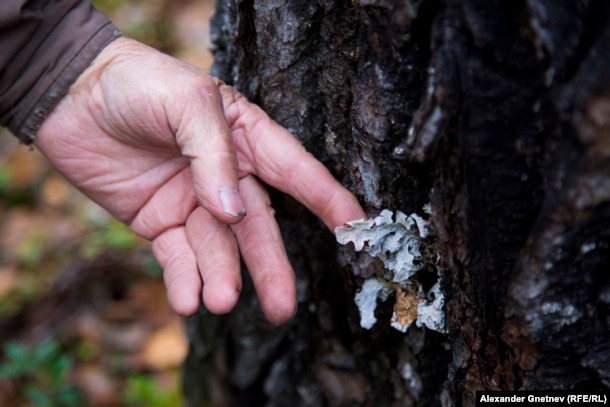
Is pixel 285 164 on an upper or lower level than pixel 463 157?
lower

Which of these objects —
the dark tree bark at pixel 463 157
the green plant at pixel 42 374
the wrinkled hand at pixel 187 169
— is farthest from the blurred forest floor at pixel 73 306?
the dark tree bark at pixel 463 157

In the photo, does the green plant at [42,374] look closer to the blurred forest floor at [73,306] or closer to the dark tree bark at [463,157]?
the blurred forest floor at [73,306]

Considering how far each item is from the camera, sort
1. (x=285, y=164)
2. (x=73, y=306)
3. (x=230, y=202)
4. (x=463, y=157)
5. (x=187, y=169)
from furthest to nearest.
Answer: (x=73, y=306)
(x=187, y=169)
(x=285, y=164)
(x=230, y=202)
(x=463, y=157)

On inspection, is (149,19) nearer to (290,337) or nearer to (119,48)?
(119,48)

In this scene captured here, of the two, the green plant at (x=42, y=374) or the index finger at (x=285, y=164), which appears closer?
the index finger at (x=285, y=164)

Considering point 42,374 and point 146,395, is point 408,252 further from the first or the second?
point 42,374

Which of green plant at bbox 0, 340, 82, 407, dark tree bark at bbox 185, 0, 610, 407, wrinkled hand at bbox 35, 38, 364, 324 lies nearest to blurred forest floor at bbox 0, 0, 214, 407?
green plant at bbox 0, 340, 82, 407

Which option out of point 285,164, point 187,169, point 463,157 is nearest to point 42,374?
point 187,169
